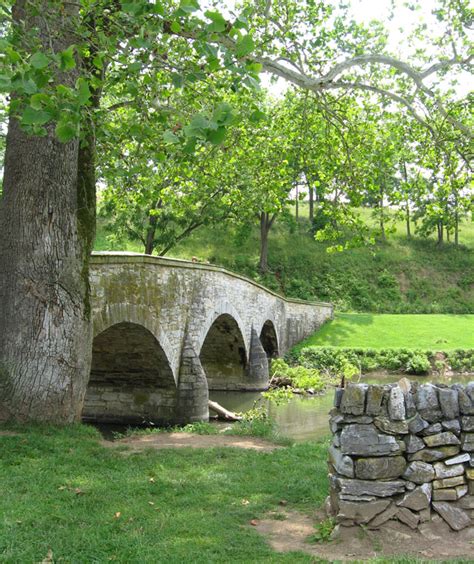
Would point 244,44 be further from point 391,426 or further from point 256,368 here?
point 256,368

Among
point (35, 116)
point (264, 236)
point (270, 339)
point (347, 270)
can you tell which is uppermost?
point (264, 236)

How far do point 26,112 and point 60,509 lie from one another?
326 cm

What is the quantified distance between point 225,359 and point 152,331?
9769 mm

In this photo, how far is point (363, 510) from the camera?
4.84 meters

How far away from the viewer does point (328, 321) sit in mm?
32969

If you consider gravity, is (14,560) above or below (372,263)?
below

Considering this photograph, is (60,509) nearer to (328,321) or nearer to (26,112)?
(26,112)

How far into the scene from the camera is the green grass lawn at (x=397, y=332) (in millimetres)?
28031

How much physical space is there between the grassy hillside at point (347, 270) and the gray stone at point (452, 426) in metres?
31.2

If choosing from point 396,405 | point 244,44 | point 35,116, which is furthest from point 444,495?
point 35,116

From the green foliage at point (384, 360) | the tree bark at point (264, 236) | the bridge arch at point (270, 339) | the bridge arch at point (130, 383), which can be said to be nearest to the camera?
the bridge arch at point (130, 383)

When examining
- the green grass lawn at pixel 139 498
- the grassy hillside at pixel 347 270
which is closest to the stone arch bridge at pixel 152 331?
the green grass lawn at pixel 139 498

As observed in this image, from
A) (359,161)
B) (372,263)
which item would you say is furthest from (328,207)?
(372,263)

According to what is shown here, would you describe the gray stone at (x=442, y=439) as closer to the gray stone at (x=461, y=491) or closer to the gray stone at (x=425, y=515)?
the gray stone at (x=461, y=491)
